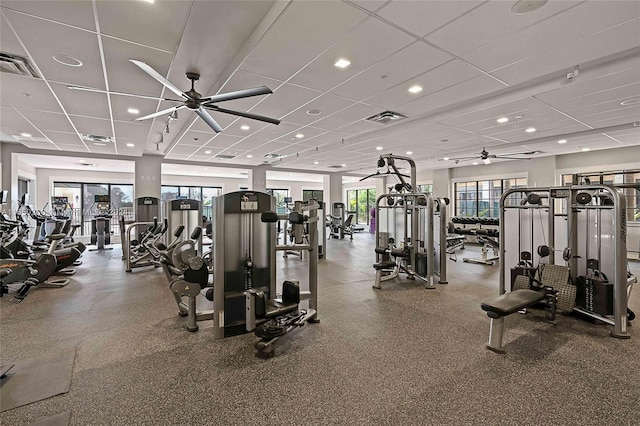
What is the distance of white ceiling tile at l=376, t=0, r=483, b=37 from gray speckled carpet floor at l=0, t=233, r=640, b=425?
2.90 metres

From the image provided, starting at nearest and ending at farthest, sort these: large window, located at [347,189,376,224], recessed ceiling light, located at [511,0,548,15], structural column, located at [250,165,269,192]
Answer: recessed ceiling light, located at [511,0,548,15] < structural column, located at [250,165,269,192] < large window, located at [347,189,376,224]

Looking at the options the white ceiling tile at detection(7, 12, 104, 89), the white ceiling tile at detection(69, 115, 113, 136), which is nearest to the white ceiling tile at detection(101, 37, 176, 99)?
the white ceiling tile at detection(7, 12, 104, 89)

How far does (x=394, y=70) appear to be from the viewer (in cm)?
358

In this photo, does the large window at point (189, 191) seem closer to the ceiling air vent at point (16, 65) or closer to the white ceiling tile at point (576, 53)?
the ceiling air vent at point (16, 65)

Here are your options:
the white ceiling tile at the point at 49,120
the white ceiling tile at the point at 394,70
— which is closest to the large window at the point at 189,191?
the white ceiling tile at the point at 49,120

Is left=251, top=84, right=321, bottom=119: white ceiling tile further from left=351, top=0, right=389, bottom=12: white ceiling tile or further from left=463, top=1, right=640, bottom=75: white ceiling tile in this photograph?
left=463, top=1, right=640, bottom=75: white ceiling tile

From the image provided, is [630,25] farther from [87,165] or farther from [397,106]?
[87,165]

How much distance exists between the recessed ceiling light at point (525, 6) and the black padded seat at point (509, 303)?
2.50m

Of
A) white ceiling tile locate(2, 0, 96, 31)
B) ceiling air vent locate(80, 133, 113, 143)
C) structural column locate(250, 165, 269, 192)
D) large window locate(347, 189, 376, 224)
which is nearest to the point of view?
white ceiling tile locate(2, 0, 96, 31)

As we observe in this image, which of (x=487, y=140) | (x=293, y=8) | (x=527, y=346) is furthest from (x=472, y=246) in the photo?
(x=293, y=8)

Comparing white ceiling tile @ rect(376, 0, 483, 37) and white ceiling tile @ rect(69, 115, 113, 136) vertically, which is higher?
white ceiling tile @ rect(69, 115, 113, 136)

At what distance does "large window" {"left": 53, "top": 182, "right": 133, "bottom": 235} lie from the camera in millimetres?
12070

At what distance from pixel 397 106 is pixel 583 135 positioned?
4.70m

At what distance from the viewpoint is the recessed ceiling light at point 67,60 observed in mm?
3330
